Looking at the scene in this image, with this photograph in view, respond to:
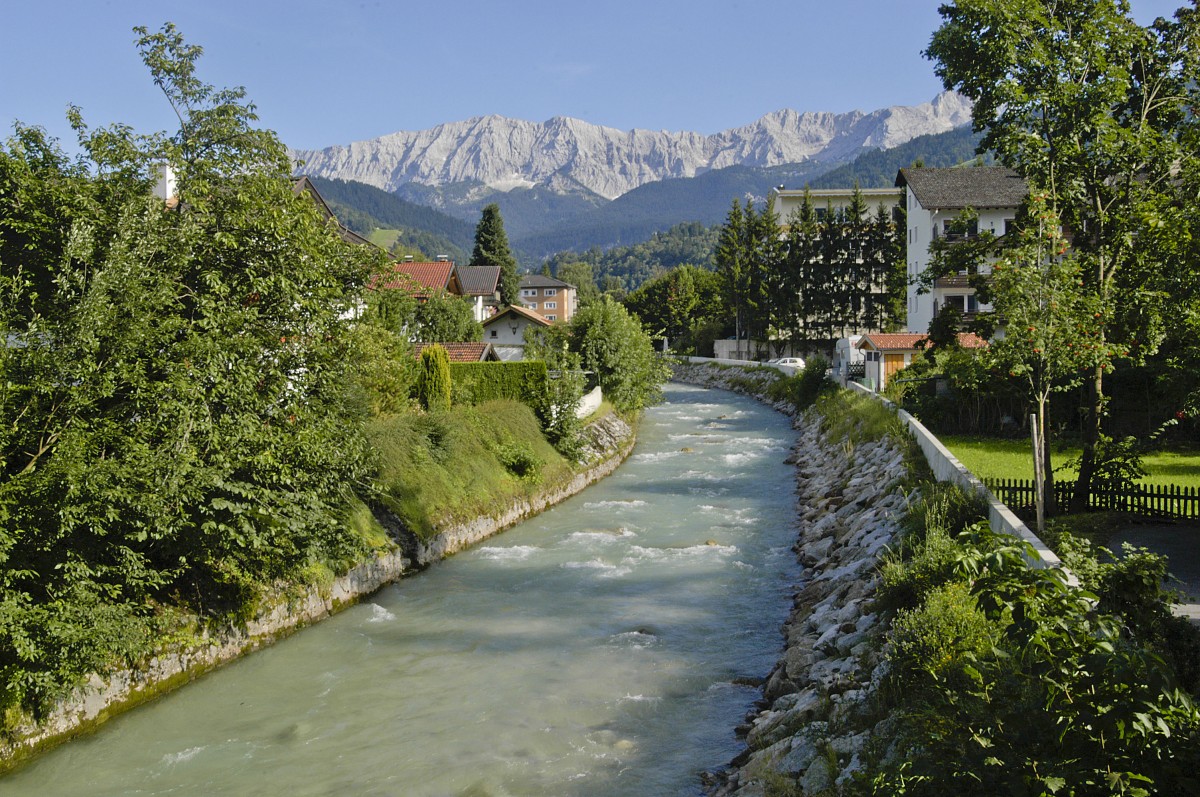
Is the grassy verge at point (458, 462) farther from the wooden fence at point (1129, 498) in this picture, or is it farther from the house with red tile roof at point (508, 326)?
the house with red tile roof at point (508, 326)

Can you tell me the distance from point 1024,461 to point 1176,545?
1026cm

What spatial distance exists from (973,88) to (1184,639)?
1356 centimetres

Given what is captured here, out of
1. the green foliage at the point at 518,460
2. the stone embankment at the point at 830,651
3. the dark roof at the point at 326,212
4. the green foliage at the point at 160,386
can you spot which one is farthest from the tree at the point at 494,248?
the green foliage at the point at 160,386

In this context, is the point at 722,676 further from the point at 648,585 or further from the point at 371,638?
the point at 371,638

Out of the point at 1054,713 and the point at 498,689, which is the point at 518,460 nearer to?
the point at 498,689

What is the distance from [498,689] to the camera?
45.7ft

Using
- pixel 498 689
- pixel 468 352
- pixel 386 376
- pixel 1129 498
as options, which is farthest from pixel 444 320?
pixel 1129 498

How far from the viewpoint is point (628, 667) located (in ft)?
48.1

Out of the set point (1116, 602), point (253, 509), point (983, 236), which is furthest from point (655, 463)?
point (1116, 602)

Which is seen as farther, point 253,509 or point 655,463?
point 655,463

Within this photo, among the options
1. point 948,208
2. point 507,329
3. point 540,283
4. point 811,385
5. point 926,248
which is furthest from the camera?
point 540,283

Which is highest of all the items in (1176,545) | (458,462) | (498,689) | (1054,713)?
(1054,713)

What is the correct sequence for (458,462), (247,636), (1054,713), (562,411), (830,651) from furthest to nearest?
(562,411), (458,462), (247,636), (830,651), (1054,713)

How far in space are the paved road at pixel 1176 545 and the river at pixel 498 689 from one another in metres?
6.13
